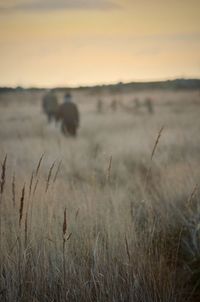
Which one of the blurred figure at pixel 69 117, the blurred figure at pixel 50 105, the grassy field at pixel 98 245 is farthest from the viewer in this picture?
Result: the blurred figure at pixel 50 105

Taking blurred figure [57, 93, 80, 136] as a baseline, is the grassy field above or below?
below

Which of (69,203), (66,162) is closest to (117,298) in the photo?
(69,203)

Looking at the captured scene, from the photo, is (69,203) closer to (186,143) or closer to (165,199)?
(165,199)

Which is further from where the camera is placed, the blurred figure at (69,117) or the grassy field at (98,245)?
the blurred figure at (69,117)

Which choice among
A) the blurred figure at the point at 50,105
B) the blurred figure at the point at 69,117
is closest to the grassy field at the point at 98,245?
the blurred figure at the point at 69,117

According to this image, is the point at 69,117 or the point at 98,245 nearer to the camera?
the point at 98,245

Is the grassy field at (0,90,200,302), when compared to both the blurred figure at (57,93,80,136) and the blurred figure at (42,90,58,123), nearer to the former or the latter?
the blurred figure at (57,93,80,136)

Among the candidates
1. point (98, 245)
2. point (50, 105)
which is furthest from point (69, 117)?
point (50, 105)

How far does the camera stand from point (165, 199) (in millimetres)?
4469

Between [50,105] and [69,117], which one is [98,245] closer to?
[69,117]

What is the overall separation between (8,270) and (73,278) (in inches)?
16.2

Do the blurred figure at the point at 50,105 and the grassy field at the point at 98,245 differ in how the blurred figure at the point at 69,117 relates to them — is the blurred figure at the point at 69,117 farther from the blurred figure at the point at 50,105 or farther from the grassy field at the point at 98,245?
the blurred figure at the point at 50,105

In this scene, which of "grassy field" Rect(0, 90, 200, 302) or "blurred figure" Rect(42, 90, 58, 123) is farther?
"blurred figure" Rect(42, 90, 58, 123)

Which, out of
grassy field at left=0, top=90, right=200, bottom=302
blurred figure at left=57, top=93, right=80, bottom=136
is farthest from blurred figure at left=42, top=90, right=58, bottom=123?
grassy field at left=0, top=90, right=200, bottom=302
